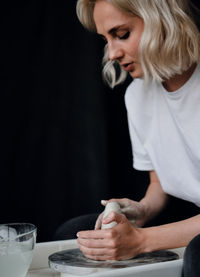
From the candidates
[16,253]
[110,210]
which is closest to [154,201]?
[110,210]

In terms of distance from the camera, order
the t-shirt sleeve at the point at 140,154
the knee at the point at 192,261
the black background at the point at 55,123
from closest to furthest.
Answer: the knee at the point at 192,261
the t-shirt sleeve at the point at 140,154
the black background at the point at 55,123

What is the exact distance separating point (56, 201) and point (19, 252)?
1093 mm

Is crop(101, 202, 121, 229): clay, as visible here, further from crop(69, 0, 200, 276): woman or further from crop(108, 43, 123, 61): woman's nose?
crop(108, 43, 123, 61): woman's nose

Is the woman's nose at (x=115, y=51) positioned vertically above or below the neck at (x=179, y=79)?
above

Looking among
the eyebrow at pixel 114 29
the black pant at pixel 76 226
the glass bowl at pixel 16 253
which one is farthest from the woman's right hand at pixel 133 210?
the eyebrow at pixel 114 29

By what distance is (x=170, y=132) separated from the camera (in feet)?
4.56

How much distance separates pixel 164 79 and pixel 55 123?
0.75 metres

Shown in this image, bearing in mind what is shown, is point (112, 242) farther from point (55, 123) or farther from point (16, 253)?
point (55, 123)

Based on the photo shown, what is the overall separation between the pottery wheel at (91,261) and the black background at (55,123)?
2.70 feet

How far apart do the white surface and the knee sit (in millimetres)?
29

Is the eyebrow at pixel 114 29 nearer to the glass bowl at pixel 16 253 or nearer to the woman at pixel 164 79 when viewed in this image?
the woman at pixel 164 79

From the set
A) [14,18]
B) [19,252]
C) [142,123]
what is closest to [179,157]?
[142,123]

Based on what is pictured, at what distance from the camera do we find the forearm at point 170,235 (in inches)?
43.3

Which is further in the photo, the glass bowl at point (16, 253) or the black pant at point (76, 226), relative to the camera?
the black pant at point (76, 226)
